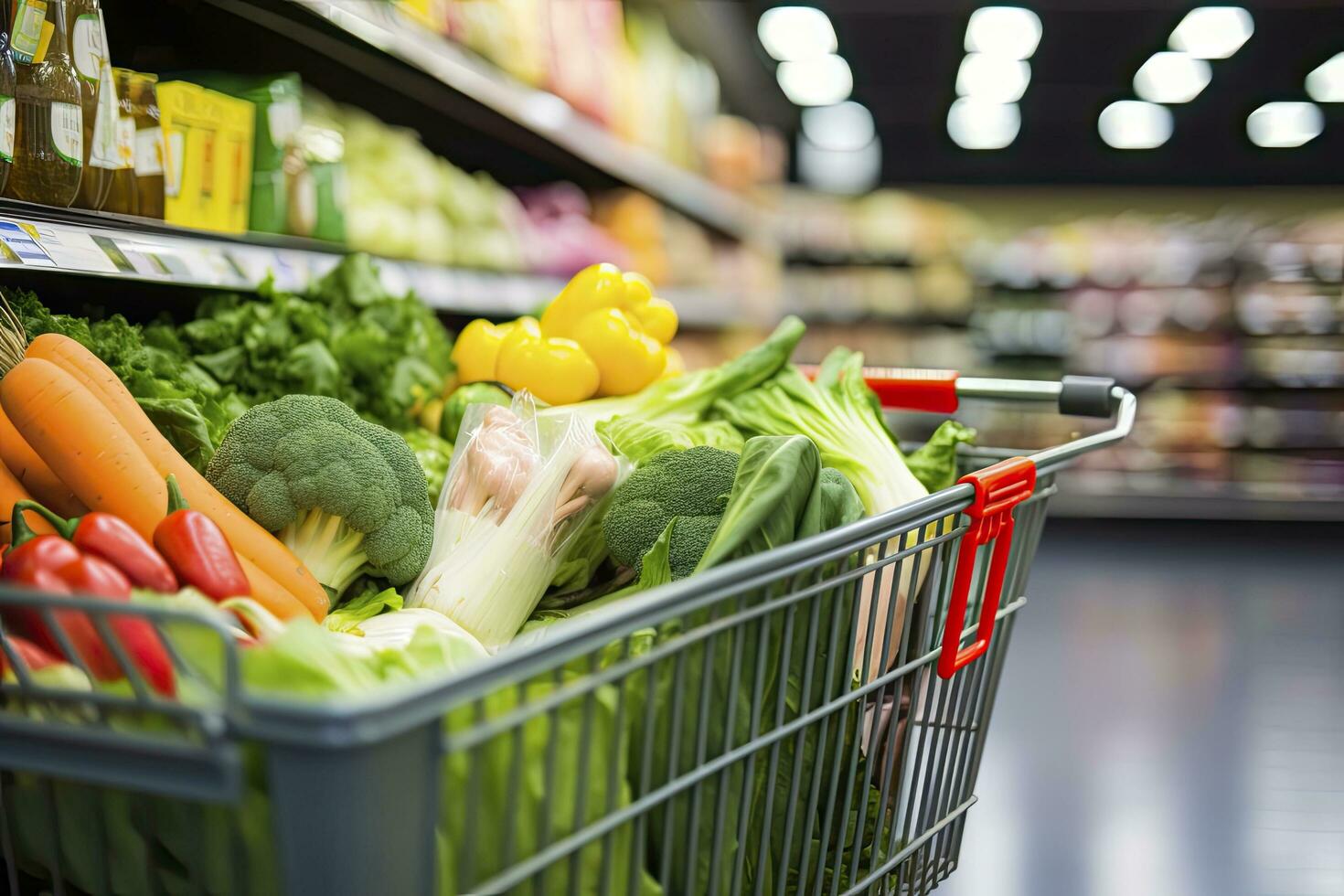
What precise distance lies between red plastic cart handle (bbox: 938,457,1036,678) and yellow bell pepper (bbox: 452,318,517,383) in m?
1.03

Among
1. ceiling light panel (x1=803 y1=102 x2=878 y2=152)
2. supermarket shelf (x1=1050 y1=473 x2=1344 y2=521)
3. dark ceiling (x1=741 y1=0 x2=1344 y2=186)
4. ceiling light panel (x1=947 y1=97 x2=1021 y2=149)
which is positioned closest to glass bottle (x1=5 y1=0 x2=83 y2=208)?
dark ceiling (x1=741 y1=0 x2=1344 y2=186)

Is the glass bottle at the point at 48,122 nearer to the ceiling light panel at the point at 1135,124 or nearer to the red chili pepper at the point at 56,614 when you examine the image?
the red chili pepper at the point at 56,614

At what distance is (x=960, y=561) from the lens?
1.12m

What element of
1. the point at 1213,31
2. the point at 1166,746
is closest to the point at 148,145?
the point at 1166,746

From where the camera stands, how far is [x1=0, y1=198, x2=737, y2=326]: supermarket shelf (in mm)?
1284

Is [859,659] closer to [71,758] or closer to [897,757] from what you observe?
[897,757]

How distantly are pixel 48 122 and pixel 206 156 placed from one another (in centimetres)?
38

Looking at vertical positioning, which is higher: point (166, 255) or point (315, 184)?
point (315, 184)

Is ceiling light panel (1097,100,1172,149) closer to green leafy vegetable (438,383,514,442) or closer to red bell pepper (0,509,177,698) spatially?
green leafy vegetable (438,383,514,442)

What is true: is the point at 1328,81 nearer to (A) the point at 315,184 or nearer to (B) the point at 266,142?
(A) the point at 315,184

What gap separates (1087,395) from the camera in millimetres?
1689

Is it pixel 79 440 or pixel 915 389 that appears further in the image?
pixel 915 389

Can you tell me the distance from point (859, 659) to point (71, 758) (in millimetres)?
831

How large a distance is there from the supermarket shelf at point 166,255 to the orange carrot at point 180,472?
0.45 feet
